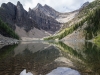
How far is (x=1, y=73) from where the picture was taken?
23.8 metres

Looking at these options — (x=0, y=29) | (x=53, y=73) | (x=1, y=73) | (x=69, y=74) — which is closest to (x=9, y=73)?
(x=1, y=73)

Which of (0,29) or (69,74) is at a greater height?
(0,29)

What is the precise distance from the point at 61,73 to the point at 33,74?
331cm

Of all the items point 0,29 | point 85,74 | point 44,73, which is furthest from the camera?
point 0,29

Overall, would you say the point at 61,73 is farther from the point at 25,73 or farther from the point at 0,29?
the point at 0,29

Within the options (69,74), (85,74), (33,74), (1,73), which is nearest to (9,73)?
(1,73)

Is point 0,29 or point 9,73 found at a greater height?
point 0,29

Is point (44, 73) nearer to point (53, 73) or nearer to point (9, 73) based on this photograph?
point (53, 73)

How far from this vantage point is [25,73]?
24.6 meters

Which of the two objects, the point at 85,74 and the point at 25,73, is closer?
the point at 85,74

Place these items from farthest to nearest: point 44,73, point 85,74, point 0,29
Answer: point 0,29 → point 44,73 → point 85,74

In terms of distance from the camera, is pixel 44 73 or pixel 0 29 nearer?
pixel 44 73

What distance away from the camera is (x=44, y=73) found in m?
24.2

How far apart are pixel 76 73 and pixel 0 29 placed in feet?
597
